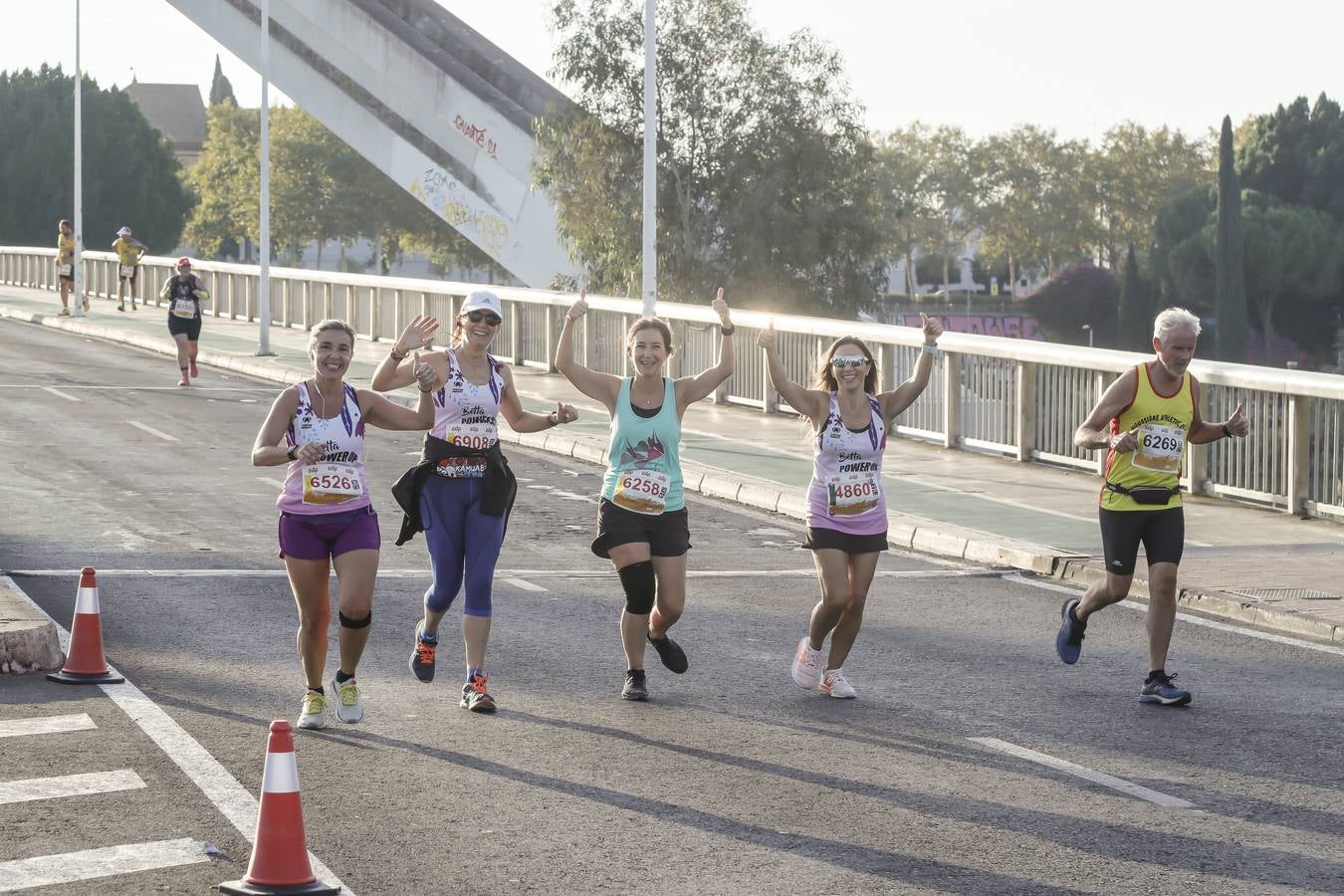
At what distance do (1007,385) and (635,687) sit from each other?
1177 centimetres

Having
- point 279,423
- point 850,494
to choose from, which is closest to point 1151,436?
point 850,494

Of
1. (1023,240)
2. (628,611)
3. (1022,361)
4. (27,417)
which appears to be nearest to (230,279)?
(27,417)

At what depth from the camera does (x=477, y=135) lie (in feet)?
199

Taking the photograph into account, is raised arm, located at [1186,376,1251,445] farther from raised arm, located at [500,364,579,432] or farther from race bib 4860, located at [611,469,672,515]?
raised arm, located at [500,364,579,432]

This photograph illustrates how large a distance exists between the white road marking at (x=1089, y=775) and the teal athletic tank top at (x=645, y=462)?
182 centimetres

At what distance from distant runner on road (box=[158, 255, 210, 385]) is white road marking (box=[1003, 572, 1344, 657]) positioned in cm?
1583

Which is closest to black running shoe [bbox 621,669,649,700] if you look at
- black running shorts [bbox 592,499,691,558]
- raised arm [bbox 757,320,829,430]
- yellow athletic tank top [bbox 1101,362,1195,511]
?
black running shorts [bbox 592,499,691,558]

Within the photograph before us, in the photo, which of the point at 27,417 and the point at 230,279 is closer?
the point at 27,417

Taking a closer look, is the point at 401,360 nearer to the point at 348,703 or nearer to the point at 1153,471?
the point at 348,703

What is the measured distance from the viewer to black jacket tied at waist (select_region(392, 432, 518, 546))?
900 cm

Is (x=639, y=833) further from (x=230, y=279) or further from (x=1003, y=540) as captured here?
(x=230, y=279)

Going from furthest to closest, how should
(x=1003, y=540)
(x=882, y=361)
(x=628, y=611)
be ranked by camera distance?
1. (x=882, y=361)
2. (x=1003, y=540)
3. (x=628, y=611)

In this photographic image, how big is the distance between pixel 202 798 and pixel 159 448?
13.9 metres

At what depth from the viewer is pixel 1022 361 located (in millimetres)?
20109
